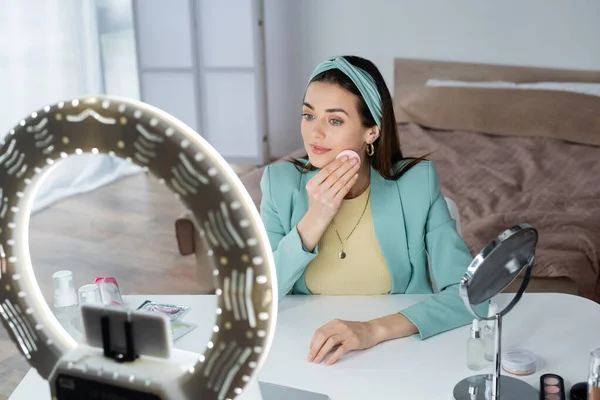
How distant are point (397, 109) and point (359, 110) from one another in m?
2.54

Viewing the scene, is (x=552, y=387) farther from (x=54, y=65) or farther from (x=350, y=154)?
(x=54, y=65)

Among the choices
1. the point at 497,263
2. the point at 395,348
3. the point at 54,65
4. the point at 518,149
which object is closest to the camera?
the point at 497,263

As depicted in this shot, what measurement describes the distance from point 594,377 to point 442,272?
0.53 meters

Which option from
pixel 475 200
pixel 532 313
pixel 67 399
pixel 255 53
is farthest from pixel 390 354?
pixel 255 53

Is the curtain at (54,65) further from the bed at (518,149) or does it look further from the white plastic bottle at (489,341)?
the white plastic bottle at (489,341)

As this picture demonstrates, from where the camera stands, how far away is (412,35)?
463cm

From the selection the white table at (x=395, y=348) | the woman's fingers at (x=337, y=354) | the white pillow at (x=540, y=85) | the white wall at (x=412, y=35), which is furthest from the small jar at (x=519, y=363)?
the white wall at (x=412, y=35)

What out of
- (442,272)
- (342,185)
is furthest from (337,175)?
(442,272)

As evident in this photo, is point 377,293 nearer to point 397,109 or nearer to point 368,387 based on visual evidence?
point 368,387

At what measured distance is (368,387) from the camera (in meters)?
1.26

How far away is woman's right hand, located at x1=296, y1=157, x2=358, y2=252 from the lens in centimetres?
163

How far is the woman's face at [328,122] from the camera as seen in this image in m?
1.71

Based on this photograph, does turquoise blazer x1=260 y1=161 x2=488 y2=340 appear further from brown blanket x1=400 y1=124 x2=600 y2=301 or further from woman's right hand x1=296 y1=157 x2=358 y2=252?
brown blanket x1=400 y1=124 x2=600 y2=301

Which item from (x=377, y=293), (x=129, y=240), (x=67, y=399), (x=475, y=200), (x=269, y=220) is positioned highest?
(x=67, y=399)
